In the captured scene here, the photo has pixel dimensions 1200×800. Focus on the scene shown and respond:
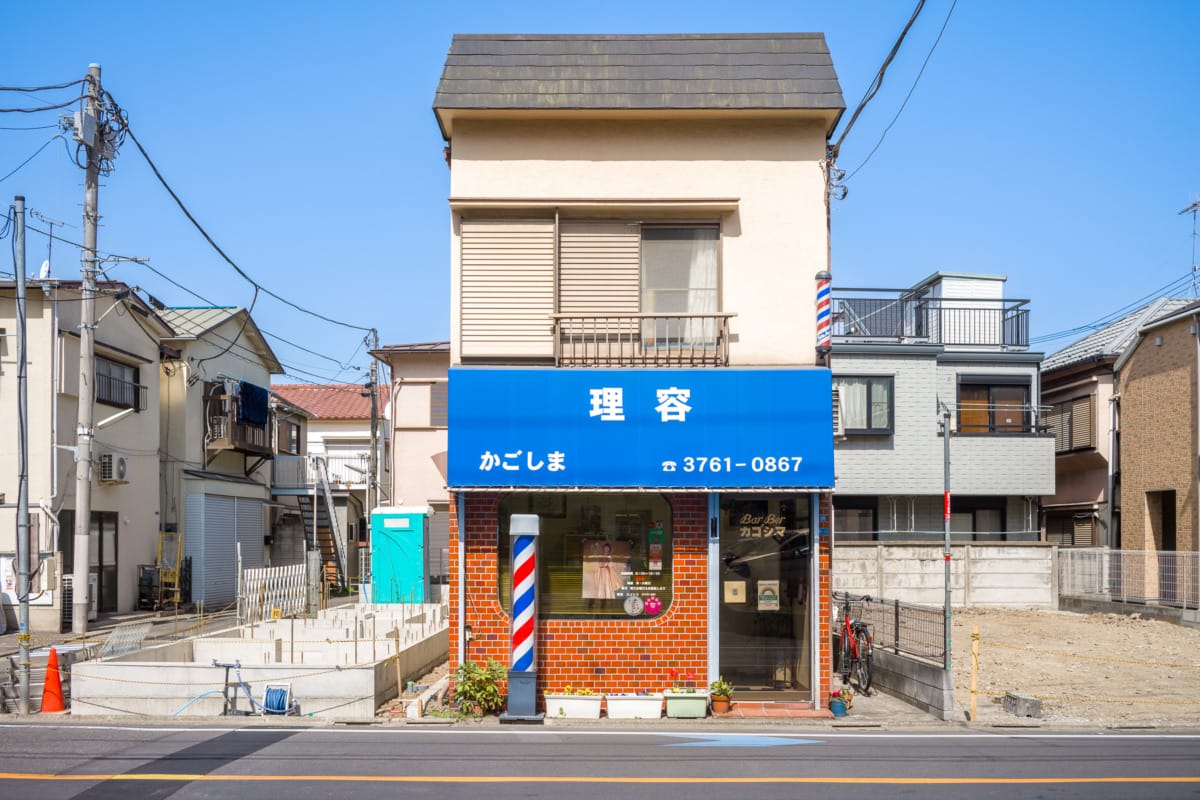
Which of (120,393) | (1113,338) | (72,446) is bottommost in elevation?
(72,446)

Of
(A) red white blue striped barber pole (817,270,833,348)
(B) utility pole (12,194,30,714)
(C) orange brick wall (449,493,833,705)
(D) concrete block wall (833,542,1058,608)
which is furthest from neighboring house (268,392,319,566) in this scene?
(A) red white blue striped barber pole (817,270,833,348)

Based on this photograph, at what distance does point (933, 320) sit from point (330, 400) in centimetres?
4051

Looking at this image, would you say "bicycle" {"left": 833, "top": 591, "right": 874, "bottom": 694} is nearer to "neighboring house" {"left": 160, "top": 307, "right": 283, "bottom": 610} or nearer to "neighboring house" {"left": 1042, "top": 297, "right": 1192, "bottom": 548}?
"neighboring house" {"left": 1042, "top": 297, "right": 1192, "bottom": 548}

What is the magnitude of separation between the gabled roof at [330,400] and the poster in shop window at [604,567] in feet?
149

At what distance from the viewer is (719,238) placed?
15.0 m

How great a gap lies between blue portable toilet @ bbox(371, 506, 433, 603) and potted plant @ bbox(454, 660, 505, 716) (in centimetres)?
1385

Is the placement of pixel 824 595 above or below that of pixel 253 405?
below

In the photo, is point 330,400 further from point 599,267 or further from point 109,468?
point 599,267

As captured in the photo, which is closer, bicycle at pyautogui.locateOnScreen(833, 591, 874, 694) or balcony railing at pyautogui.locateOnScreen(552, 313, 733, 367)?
balcony railing at pyautogui.locateOnScreen(552, 313, 733, 367)

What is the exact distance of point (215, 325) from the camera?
3541 centimetres

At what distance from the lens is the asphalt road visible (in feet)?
32.1

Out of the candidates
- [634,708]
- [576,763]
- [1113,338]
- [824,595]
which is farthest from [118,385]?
[1113,338]

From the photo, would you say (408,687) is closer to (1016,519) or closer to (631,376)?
(631,376)

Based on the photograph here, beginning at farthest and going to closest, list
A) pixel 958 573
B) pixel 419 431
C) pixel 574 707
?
1. pixel 419 431
2. pixel 958 573
3. pixel 574 707
